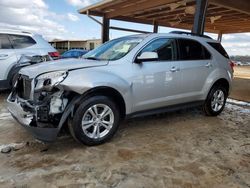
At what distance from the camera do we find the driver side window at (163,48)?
4.26 meters

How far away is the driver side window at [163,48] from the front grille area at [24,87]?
6.37ft

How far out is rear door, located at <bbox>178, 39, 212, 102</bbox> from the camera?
4.66 meters

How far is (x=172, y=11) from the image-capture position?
437 inches

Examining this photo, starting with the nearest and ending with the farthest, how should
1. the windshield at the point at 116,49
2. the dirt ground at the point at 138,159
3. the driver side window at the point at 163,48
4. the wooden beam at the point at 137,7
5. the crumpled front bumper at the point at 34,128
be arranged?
the dirt ground at the point at 138,159, the crumpled front bumper at the point at 34,128, the windshield at the point at 116,49, the driver side window at the point at 163,48, the wooden beam at the point at 137,7

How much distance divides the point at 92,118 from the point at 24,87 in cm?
115

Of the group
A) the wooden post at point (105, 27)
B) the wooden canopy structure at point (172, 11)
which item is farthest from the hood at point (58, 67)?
the wooden post at point (105, 27)

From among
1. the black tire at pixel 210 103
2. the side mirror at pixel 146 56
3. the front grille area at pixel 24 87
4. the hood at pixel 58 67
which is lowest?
the black tire at pixel 210 103

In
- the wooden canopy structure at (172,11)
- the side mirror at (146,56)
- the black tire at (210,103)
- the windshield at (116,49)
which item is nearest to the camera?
the side mirror at (146,56)

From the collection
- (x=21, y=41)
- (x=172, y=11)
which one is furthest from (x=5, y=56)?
(x=172, y=11)

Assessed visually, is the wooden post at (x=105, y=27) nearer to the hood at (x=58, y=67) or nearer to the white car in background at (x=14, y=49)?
the white car in background at (x=14, y=49)

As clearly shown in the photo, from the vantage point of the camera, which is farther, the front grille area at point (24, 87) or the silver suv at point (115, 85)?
the front grille area at point (24, 87)

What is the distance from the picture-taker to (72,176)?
2771 millimetres

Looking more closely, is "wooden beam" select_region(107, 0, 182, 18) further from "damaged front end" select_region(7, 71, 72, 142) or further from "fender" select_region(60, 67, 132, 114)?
"damaged front end" select_region(7, 71, 72, 142)

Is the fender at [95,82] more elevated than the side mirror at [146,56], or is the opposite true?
the side mirror at [146,56]
